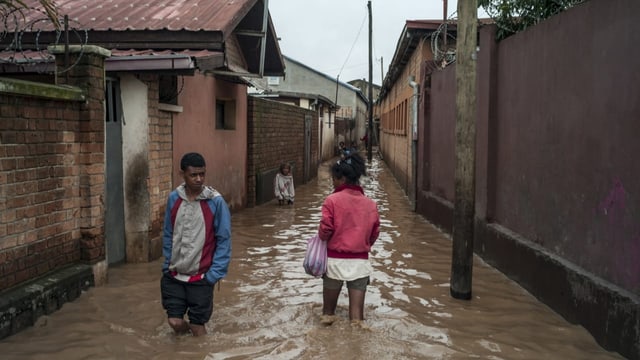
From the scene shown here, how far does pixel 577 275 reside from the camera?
5016 millimetres

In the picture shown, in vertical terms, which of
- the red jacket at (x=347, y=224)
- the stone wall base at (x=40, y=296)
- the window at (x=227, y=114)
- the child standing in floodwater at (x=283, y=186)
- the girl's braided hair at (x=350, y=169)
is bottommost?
the stone wall base at (x=40, y=296)

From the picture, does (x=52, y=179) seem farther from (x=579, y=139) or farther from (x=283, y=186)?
(x=283, y=186)

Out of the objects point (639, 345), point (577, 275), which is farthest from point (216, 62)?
point (639, 345)

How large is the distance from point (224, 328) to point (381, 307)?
1.56 metres

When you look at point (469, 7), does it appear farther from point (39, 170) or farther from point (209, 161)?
point (209, 161)

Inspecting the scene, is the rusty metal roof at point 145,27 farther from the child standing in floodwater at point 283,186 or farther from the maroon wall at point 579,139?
the child standing in floodwater at point 283,186

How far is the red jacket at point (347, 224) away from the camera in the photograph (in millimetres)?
4762

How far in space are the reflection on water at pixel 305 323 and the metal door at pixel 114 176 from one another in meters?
0.29

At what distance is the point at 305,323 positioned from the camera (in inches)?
209

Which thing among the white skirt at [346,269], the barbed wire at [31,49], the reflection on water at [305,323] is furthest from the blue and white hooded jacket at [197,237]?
the barbed wire at [31,49]

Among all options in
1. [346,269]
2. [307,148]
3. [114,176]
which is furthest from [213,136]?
[307,148]

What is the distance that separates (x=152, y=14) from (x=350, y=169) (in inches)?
212

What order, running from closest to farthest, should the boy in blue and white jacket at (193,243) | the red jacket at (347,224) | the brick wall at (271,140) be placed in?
Result: the boy in blue and white jacket at (193,243), the red jacket at (347,224), the brick wall at (271,140)

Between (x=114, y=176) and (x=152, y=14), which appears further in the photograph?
(x=152, y=14)
